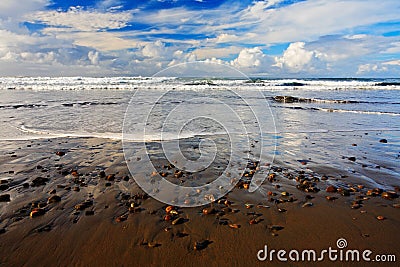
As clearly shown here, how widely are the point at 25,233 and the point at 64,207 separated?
0.78 m

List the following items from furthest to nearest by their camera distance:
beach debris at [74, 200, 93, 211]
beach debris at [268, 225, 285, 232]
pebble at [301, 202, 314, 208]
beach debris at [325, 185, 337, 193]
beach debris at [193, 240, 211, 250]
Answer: beach debris at [325, 185, 337, 193] < pebble at [301, 202, 314, 208] < beach debris at [74, 200, 93, 211] < beach debris at [268, 225, 285, 232] < beach debris at [193, 240, 211, 250]

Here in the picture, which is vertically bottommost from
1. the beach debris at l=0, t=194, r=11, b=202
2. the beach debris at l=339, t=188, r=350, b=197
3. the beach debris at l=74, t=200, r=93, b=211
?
the beach debris at l=339, t=188, r=350, b=197

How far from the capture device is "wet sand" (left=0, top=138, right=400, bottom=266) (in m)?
3.63

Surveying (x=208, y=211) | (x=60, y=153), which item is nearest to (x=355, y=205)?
(x=208, y=211)

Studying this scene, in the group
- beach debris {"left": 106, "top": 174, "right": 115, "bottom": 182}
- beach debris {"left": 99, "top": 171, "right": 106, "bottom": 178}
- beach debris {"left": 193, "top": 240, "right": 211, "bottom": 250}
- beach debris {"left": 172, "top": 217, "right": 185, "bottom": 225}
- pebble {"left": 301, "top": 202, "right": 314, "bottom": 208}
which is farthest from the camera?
beach debris {"left": 99, "top": 171, "right": 106, "bottom": 178}

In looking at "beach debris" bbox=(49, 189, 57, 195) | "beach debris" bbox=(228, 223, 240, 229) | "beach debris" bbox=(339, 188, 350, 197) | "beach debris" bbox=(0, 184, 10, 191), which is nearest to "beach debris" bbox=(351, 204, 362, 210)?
"beach debris" bbox=(339, 188, 350, 197)

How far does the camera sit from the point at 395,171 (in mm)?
6438

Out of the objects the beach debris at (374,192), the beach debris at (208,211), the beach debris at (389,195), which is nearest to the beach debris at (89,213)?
the beach debris at (208,211)

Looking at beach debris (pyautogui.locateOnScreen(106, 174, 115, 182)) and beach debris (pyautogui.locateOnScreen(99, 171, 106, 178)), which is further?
beach debris (pyautogui.locateOnScreen(99, 171, 106, 178))

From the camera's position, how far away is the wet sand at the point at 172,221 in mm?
3631

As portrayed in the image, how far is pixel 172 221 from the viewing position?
14.3ft

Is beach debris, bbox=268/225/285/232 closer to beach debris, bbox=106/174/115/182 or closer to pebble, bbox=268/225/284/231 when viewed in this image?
pebble, bbox=268/225/284/231

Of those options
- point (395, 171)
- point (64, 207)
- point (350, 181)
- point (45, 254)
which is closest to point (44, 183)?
point (64, 207)

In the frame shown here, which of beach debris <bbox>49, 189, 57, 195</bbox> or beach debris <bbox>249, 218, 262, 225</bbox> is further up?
beach debris <bbox>49, 189, 57, 195</bbox>
